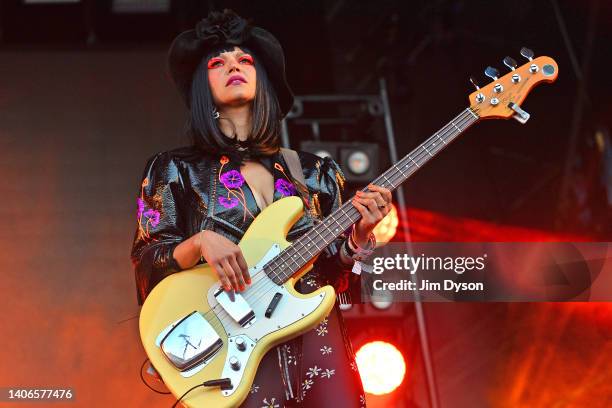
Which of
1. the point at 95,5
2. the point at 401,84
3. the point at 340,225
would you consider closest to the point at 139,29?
the point at 95,5

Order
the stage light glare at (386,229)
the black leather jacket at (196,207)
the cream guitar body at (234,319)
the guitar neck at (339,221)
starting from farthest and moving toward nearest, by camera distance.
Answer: the stage light glare at (386,229) < the black leather jacket at (196,207) < the guitar neck at (339,221) < the cream guitar body at (234,319)

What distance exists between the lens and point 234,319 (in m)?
1.94

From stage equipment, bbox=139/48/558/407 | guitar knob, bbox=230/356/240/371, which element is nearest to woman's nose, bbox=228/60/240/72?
stage equipment, bbox=139/48/558/407

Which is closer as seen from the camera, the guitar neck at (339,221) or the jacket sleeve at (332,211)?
the guitar neck at (339,221)

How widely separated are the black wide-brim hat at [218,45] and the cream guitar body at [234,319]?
561mm

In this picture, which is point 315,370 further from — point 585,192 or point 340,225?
point 585,192

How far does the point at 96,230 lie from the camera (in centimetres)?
323

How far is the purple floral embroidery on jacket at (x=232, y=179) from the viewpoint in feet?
7.21

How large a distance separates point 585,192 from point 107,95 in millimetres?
2198

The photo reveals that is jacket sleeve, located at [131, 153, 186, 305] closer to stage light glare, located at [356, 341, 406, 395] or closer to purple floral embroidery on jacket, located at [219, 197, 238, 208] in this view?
purple floral embroidery on jacket, located at [219, 197, 238, 208]

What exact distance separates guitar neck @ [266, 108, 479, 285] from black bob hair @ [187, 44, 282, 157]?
12.8 inches

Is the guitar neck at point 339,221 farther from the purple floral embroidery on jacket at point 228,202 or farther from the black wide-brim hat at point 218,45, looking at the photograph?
the black wide-brim hat at point 218,45

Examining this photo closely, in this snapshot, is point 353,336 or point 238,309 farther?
point 353,336

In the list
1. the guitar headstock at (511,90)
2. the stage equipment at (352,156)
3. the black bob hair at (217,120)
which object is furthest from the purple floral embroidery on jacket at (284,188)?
the stage equipment at (352,156)
